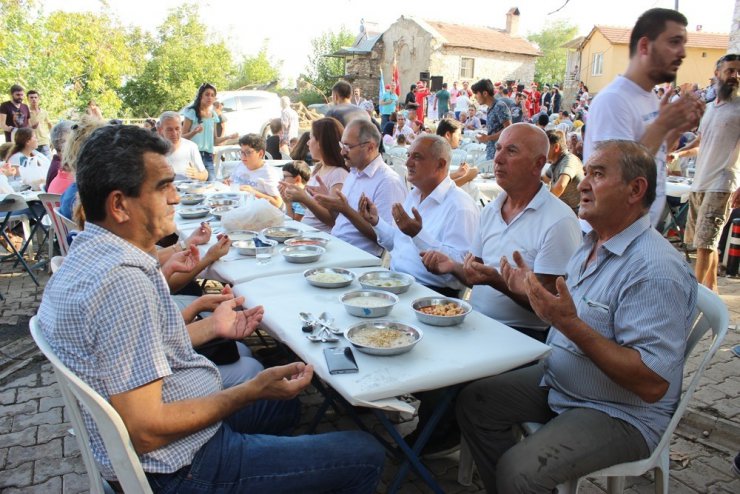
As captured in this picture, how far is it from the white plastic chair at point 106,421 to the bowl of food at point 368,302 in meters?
1.01

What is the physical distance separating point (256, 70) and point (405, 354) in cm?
4711

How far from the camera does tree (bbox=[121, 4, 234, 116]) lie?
2839 centimetres

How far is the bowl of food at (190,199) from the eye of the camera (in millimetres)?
4646

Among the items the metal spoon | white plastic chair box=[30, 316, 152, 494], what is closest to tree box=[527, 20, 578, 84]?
the metal spoon

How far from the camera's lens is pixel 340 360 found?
176cm

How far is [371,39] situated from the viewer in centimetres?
3612

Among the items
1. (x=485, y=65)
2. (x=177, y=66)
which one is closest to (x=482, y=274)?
(x=177, y=66)

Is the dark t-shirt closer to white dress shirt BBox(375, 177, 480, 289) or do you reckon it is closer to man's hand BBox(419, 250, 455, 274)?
white dress shirt BBox(375, 177, 480, 289)

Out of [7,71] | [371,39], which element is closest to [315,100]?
[371,39]

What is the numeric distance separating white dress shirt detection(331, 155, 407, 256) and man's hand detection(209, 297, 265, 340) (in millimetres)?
1816

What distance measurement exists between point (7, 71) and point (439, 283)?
1811cm

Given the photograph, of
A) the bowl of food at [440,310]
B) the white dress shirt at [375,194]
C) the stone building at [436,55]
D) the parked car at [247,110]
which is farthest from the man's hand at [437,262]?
the stone building at [436,55]

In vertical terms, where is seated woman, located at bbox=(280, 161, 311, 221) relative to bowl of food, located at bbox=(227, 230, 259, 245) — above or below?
above

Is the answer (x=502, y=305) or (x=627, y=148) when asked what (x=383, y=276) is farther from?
Result: (x=627, y=148)
